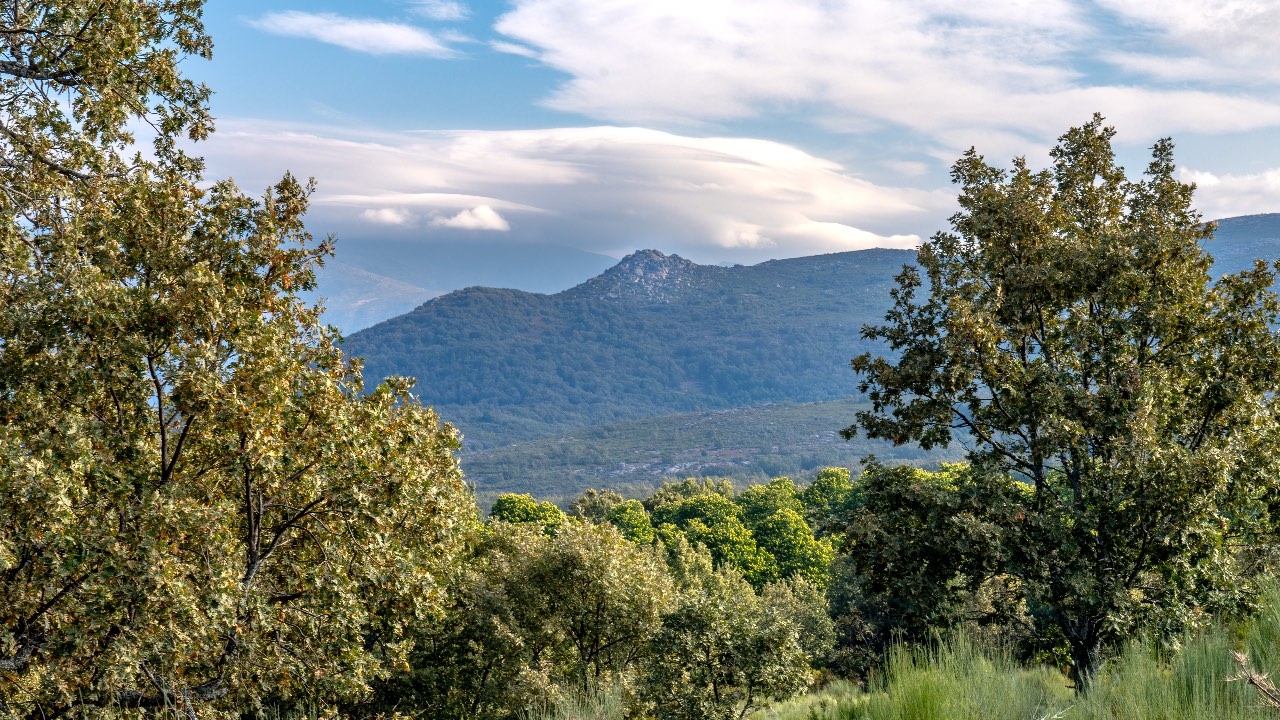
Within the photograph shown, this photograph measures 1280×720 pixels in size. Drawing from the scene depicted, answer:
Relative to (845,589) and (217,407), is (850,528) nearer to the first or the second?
(217,407)

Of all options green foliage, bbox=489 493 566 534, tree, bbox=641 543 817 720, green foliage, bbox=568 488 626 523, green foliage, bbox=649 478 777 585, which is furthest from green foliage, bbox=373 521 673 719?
green foliage, bbox=568 488 626 523

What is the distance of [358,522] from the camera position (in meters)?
11.9

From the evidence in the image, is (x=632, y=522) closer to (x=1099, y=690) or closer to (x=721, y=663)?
(x=721, y=663)

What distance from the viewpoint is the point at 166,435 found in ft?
36.1

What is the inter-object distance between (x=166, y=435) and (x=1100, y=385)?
54.9ft

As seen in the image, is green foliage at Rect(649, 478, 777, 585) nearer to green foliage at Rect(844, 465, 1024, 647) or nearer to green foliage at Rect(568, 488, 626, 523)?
green foliage at Rect(568, 488, 626, 523)

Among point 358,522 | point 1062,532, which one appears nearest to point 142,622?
point 358,522

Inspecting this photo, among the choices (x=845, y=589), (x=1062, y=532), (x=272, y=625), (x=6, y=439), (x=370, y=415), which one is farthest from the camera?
(x=845, y=589)

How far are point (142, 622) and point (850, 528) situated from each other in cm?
1340

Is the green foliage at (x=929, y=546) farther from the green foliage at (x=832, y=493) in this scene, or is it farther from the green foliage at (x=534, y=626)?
the green foliage at (x=832, y=493)

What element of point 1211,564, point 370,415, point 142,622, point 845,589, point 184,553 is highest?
point 370,415

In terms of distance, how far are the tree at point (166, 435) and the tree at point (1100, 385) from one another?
11.4m

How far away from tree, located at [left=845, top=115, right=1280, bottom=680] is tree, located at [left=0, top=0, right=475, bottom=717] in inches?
450

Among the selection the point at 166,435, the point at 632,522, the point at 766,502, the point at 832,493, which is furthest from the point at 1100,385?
the point at 766,502
